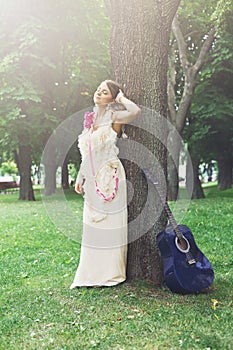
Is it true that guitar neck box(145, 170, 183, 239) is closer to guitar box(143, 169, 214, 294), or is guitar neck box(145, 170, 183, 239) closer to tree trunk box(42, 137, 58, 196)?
guitar box(143, 169, 214, 294)

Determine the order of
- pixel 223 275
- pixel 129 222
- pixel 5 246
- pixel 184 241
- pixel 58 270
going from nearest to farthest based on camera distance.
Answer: pixel 184 241
pixel 129 222
pixel 223 275
pixel 58 270
pixel 5 246

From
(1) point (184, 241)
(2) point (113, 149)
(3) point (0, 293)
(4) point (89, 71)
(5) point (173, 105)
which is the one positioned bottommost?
(3) point (0, 293)

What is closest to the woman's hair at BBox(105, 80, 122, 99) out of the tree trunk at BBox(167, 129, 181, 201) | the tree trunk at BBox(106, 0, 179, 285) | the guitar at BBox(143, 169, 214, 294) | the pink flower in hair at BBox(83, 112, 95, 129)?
the tree trunk at BBox(106, 0, 179, 285)

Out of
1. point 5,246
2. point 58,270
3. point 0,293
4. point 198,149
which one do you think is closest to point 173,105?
point 198,149

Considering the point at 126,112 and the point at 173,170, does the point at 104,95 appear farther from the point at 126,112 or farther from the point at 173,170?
the point at 173,170

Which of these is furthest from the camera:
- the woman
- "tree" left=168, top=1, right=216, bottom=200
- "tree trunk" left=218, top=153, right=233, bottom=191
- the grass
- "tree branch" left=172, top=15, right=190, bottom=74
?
"tree trunk" left=218, top=153, right=233, bottom=191

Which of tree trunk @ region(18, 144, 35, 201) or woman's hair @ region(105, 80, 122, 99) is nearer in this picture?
woman's hair @ region(105, 80, 122, 99)

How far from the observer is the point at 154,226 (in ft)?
15.8

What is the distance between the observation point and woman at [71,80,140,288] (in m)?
4.65

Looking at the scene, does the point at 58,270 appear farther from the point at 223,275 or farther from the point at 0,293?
the point at 223,275

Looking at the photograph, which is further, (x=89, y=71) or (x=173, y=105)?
(x=89, y=71)

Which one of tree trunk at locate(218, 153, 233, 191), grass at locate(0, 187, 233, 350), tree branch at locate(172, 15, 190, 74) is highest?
tree branch at locate(172, 15, 190, 74)

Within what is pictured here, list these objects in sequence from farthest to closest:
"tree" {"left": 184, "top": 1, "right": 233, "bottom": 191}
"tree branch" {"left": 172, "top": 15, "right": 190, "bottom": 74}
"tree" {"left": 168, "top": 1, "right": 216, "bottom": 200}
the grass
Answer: "tree" {"left": 184, "top": 1, "right": 233, "bottom": 191}
"tree" {"left": 168, "top": 1, "right": 216, "bottom": 200}
"tree branch" {"left": 172, "top": 15, "right": 190, "bottom": 74}
the grass

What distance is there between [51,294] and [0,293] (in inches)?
25.1
